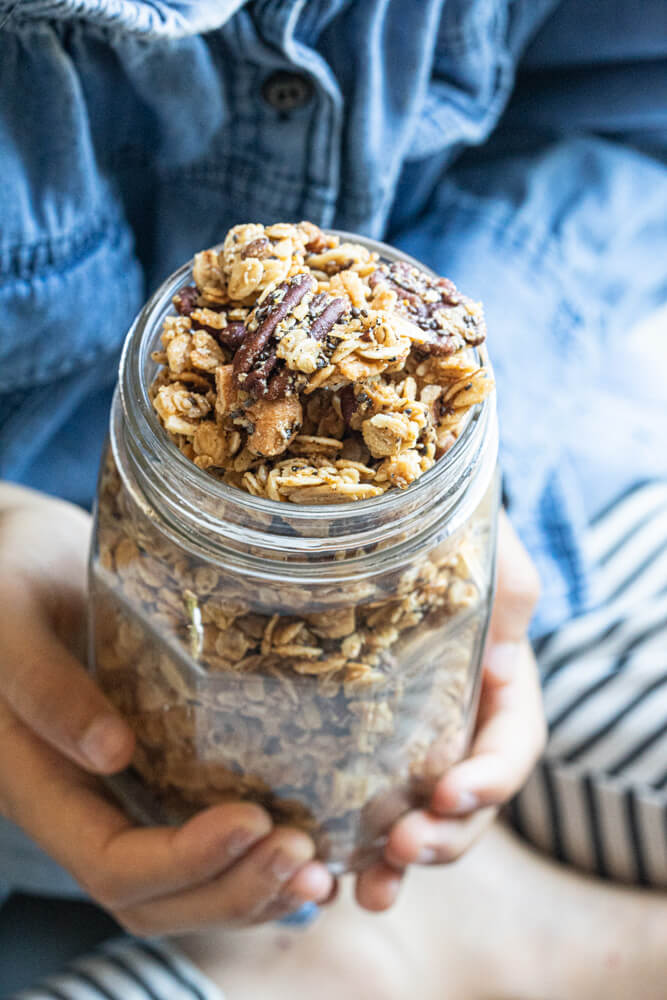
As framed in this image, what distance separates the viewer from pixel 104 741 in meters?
0.47

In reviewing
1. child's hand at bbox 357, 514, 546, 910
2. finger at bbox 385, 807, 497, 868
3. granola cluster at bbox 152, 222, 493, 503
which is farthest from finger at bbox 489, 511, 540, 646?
granola cluster at bbox 152, 222, 493, 503

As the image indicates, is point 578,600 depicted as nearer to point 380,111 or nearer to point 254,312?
point 380,111

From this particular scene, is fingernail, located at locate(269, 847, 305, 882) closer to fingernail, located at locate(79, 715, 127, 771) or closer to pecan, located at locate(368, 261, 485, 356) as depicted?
fingernail, located at locate(79, 715, 127, 771)

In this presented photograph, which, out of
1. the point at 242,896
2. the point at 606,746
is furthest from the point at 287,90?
the point at 606,746

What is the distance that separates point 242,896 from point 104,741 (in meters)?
0.12

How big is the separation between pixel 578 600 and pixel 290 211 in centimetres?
41

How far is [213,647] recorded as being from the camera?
39 centimetres

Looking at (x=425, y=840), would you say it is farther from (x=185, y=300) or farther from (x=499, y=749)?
(x=185, y=300)

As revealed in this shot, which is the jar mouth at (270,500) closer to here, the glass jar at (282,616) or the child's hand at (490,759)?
the glass jar at (282,616)

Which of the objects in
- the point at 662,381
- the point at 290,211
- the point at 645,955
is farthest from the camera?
the point at 662,381

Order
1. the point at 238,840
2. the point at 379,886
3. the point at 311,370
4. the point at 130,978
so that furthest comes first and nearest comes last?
the point at 130,978 < the point at 379,886 < the point at 238,840 < the point at 311,370

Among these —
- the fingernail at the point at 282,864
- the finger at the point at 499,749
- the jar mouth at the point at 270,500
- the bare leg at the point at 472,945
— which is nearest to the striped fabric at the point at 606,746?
the bare leg at the point at 472,945

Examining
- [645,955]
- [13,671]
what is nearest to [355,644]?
[13,671]

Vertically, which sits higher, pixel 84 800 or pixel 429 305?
pixel 429 305
